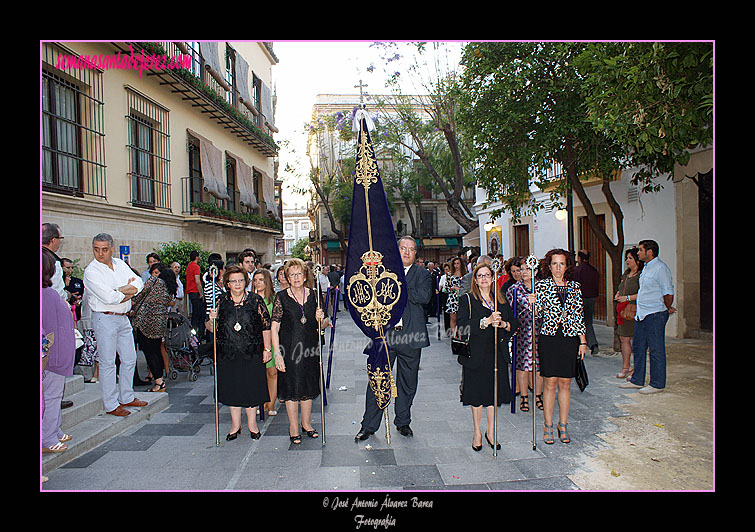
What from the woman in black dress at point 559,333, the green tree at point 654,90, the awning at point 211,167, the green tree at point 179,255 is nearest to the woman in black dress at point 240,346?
the woman in black dress at point 559,333

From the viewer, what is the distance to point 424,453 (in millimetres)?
4441

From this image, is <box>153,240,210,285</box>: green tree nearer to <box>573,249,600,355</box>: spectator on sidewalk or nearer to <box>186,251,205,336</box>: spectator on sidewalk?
<box>186,251,205,336</box>: spectator on sidewalk

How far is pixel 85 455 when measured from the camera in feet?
14.6

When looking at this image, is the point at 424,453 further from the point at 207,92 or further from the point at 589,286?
the point at 207,92

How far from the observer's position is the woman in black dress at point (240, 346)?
4.74 m

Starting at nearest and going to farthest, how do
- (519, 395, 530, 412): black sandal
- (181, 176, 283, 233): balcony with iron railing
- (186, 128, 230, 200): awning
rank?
1. (519, 395, 530, 412): black sandal
2. (181, 176, 283, 233): balcony with iron railing
3. (186, 128, 230, 200): awning

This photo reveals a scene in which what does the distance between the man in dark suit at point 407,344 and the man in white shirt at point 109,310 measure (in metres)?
2.67

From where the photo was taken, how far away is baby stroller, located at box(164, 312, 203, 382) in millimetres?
7328

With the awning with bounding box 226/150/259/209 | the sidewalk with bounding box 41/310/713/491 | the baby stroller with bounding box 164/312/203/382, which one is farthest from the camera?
the awning with bounding box 226/150/259/209

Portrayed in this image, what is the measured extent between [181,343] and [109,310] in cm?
240

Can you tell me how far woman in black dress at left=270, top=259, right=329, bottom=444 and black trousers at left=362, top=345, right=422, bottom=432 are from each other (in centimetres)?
57

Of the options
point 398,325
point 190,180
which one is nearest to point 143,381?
point 398,325

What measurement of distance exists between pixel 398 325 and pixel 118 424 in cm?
308

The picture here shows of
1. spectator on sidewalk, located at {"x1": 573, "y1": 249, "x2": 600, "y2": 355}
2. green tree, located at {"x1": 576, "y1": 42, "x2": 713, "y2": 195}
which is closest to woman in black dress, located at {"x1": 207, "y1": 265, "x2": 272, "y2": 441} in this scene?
green tree, located at {"x1": 576, "y1": 42, "x2": 713, "y2": 195}
